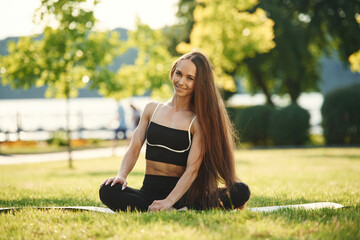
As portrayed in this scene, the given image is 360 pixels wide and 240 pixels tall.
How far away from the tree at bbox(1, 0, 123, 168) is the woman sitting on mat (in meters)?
8.31

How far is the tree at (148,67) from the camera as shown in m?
24.9

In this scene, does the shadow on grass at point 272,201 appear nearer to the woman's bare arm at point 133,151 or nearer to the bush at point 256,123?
the woman's bare arm at point 133,151

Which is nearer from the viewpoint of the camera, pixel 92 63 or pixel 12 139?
pixel 92 63

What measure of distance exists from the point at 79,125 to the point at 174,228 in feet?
79.5

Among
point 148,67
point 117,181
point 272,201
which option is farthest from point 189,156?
point 148,67

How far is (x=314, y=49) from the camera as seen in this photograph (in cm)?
3353

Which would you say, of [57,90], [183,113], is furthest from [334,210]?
[57,90]

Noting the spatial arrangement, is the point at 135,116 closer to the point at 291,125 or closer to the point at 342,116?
the point at 291,125

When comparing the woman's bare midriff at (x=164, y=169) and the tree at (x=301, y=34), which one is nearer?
the woman's bare midriff at (x=164, y=169)

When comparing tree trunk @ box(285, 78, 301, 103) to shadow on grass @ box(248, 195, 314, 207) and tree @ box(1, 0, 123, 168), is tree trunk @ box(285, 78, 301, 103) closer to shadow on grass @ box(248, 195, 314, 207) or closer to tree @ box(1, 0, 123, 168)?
tree @ box(1, 0, 123, 168)

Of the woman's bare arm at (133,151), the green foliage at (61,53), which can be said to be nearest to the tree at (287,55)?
the green foliage at (61,53)

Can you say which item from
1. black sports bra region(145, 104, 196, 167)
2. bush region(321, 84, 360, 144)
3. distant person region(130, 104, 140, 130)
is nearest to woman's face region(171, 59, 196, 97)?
black sports bra region(145, 104, 196, 167)

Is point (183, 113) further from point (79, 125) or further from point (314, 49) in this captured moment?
point (314, 49)

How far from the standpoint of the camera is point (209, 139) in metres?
4.17
